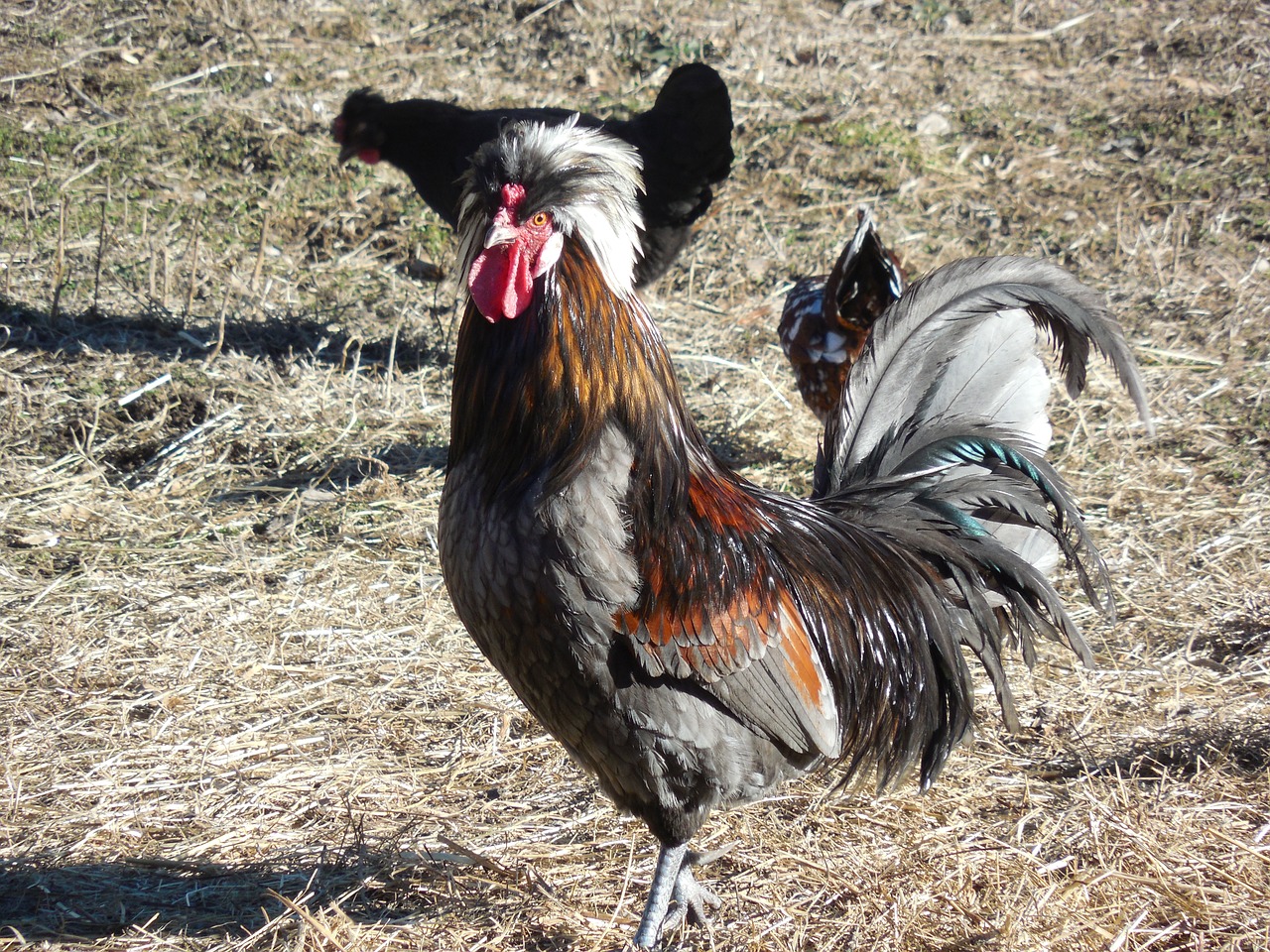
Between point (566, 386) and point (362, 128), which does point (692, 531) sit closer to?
point (566, 386)

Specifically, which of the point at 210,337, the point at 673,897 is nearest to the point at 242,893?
the point at 673,897

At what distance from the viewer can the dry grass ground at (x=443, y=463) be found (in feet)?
9.93

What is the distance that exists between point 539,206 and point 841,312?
2.87 metres

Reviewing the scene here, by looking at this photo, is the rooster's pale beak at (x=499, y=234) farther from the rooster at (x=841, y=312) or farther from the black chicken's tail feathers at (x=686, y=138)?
the black chicken's tail feathers at (x=686, y=138)

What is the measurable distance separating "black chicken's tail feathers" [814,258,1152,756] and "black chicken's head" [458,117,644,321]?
113 centimetres

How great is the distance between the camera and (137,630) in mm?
3992

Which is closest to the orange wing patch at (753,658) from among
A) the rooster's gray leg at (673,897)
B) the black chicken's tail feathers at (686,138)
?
the rooster's gray leg at (673,897)

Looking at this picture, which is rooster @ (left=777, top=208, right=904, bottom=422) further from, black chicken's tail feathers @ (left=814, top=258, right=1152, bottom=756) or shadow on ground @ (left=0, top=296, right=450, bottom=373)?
shadow on ground @ (left=0, top=296, right=450, bottom=373)

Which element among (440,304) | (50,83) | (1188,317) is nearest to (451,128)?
(440,304)

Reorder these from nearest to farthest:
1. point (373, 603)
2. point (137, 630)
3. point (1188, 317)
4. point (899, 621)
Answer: point (899, 621)
point (137, 630)
point (373, 603)
point (1188, 317)

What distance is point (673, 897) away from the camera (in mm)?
3066

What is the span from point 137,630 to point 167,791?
91 centimetres

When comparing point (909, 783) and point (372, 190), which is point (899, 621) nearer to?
point (909, 783)

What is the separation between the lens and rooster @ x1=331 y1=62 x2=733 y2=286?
17.2 feet
